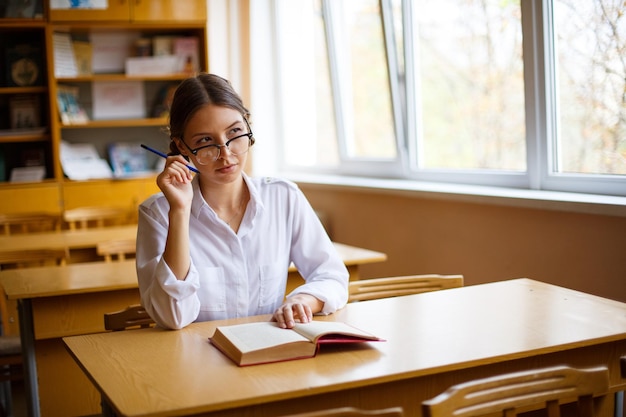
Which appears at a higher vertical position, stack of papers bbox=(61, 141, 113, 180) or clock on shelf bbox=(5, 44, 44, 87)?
clock on shelf bbox=(5, 44, 44, 87)

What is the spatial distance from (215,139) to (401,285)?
85 centimetres

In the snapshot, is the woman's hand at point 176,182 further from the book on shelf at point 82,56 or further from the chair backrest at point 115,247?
the book on shelf at point 82,56

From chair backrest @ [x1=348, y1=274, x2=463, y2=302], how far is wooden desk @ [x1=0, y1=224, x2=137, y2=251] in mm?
1620

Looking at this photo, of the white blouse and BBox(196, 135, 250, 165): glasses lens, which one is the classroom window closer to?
the white blouse

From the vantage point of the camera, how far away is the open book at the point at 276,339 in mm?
1646

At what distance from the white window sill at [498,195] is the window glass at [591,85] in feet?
0.57

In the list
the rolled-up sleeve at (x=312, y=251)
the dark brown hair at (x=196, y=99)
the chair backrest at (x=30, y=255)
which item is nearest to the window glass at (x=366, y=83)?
the chair backrest at (x=30, y=255)

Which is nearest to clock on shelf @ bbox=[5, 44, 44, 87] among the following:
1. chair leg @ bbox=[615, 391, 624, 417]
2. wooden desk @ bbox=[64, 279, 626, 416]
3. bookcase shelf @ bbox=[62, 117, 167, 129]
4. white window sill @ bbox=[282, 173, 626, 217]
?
bookcase shelf @ bbox=[62, 117, 167, 129]

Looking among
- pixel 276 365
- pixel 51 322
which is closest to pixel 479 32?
pixel 51 322

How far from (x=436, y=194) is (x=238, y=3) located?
284 cm

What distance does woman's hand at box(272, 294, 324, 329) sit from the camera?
1889mm

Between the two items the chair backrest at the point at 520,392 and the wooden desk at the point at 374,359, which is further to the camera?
the wooden desk at the point at 374,359

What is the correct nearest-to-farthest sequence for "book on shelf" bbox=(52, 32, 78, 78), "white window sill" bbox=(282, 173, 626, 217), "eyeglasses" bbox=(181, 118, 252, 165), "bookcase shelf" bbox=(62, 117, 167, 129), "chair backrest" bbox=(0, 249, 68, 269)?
1. "eyeglasses" bbox=(181, 118, 252, 165)
2. "white window sill" bbox=(282, 173, 626, 217)
3. "chair backrest" bbox=(0, 249, 68, 269)
4. "book on shelf" bbox=(52, 32, 78, 78)
5. "bookcase shelf" bbox=(62, 117, 167, 129)

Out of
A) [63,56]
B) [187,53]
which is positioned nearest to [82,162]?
[63,56]
